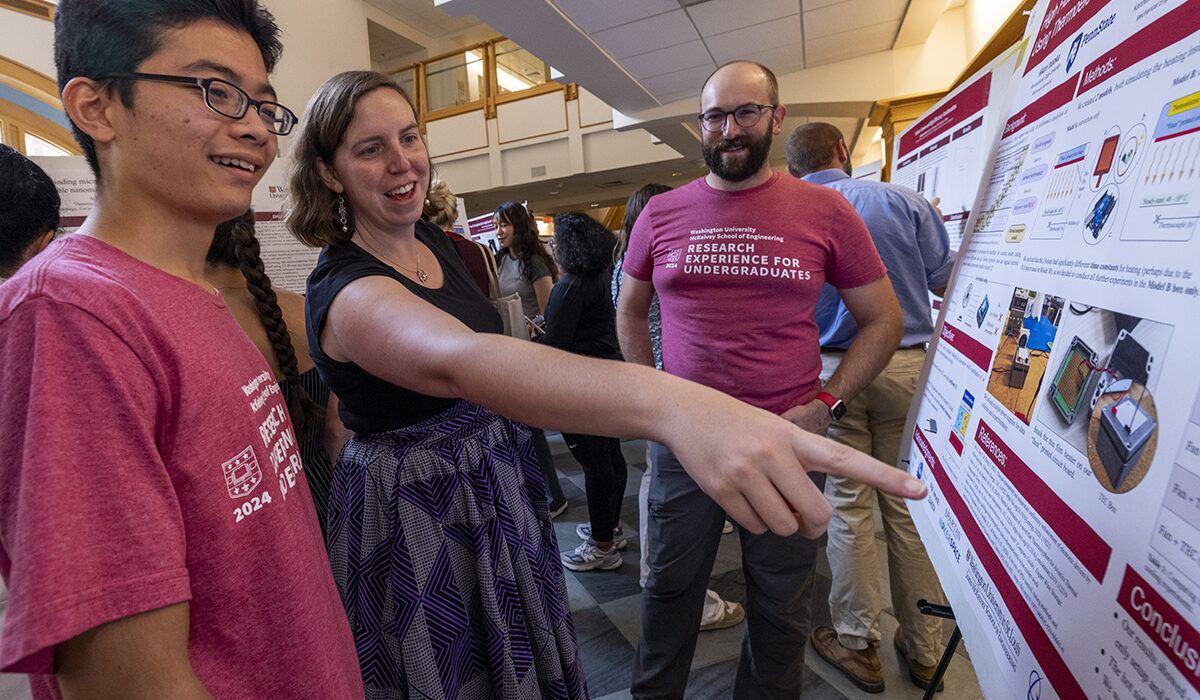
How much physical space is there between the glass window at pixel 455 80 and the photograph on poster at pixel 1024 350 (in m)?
11.7

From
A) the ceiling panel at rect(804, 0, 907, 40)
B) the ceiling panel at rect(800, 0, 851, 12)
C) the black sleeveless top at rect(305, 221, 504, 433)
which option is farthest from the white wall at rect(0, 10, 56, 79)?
the ceiling panel at rect(804, 0, 907, 40)

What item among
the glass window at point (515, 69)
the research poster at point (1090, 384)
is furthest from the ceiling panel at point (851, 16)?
the glass window at point (515, 69)

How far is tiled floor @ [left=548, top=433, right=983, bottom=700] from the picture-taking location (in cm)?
Result: 189

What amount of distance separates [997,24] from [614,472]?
3698 mm

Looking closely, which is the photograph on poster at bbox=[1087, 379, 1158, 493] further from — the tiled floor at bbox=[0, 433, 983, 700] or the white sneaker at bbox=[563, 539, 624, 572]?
the white sneaker at bbox=[563, 539, 624, 572]

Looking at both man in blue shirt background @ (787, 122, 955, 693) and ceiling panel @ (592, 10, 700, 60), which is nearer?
man in blue shirt background @ (787, 122, 955, 693)

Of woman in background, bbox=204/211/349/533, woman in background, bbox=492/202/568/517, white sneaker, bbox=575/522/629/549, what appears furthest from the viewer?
woman in background, bbox=492/202/568/517

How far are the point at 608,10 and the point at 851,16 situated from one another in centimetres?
178

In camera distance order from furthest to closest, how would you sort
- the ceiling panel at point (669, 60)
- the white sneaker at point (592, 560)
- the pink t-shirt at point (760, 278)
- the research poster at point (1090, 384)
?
the ceiling panel at point (669, 60)
the white sneaker at point (592, 560)
the pink t-shirt at point (760, 278)
the research poster at point (1090, 384)

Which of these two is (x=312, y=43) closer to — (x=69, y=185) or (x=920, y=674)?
(x=69, y=185)

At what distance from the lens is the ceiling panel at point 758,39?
429 centimetres

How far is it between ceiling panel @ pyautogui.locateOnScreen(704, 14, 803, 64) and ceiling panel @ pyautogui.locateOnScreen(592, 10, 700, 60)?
25 cm

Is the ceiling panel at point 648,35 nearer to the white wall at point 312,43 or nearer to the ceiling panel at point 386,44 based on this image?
the white wall at point 312,43

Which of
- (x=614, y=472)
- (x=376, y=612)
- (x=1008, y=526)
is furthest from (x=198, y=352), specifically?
(x=614, y=472)
